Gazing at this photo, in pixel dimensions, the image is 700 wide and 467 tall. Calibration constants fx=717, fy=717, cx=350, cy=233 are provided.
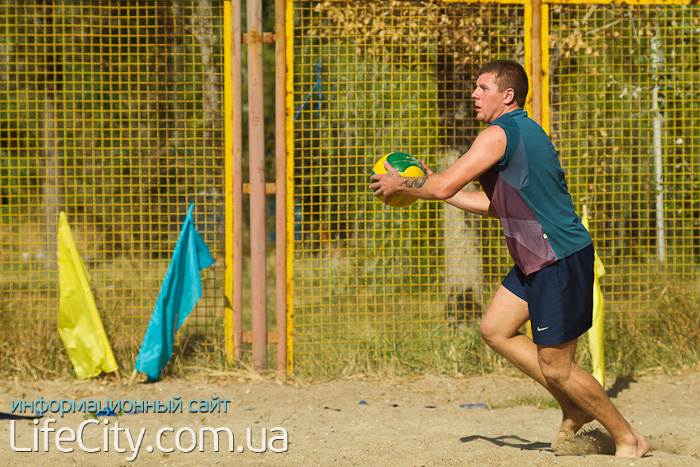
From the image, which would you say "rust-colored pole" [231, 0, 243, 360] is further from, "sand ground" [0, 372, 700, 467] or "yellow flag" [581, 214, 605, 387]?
"yellow flag" [581, 214, 605, 387]

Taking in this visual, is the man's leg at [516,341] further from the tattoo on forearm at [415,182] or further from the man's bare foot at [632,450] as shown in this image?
the tattoo on forearm at [415,182]

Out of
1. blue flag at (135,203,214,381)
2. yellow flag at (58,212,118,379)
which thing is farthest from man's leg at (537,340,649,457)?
yellow flag at (58,212,118,379)

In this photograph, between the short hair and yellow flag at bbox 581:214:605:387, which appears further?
yellow flag at bbox 581:214:605:387

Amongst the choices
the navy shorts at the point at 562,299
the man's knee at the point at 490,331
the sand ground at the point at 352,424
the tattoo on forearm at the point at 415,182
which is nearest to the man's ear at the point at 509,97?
the tattoo on forearm at the point at 415,182

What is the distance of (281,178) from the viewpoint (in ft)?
19.6

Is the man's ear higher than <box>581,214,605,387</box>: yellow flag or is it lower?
higher

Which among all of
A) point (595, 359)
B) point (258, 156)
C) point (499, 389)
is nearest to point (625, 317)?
point (595, 359)

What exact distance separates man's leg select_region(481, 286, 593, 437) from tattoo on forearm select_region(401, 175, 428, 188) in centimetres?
80

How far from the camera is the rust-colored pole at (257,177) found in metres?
5.95

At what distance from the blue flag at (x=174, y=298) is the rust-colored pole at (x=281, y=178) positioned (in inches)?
23.7

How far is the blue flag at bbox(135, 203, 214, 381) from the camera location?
573 centimetres

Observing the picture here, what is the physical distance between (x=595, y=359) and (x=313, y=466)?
2.61 meters

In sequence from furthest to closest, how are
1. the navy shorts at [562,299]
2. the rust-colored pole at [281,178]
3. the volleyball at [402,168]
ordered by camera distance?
1. the rust-colored pole at [281,178]
2. the volleyball at [402,168]
3. the navy shorts at [562,299]

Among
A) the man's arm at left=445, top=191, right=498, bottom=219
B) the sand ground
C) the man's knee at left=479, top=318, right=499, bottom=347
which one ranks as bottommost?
the sand ground
